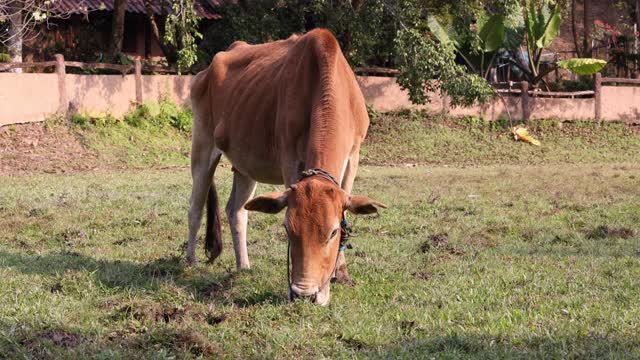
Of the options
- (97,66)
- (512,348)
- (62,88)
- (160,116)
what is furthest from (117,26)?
(512,348)

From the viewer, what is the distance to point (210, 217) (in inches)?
334

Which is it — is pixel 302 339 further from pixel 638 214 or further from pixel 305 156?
pixel 638 214

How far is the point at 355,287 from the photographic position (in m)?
6.79

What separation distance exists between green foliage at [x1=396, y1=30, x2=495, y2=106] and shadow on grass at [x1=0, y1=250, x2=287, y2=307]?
14.5 m

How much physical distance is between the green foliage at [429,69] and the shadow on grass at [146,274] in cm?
1449

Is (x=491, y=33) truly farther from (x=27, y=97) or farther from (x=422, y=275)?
(x=422, y=275)

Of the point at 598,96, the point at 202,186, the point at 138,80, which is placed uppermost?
the point at 138,80

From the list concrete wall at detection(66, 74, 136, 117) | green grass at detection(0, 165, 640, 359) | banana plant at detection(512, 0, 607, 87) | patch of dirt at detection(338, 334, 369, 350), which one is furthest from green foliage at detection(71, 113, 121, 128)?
patch of dirt at detection(338, 334, 369, 350)

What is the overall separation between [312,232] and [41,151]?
50.9 ft

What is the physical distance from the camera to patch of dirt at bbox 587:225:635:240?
31.3 feet

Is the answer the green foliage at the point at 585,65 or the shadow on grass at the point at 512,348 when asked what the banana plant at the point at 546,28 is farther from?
the shadow on grass at the point at 512,348

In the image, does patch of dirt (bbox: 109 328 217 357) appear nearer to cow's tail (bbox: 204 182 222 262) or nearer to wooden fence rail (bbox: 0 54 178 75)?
cow's tail (bbox: 204 182 222 262)

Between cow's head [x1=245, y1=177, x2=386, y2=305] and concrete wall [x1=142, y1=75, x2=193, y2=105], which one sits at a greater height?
concrete wall [x1=142, y1=75, x2=193, y2=105]

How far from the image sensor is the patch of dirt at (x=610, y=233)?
9.55 metres
